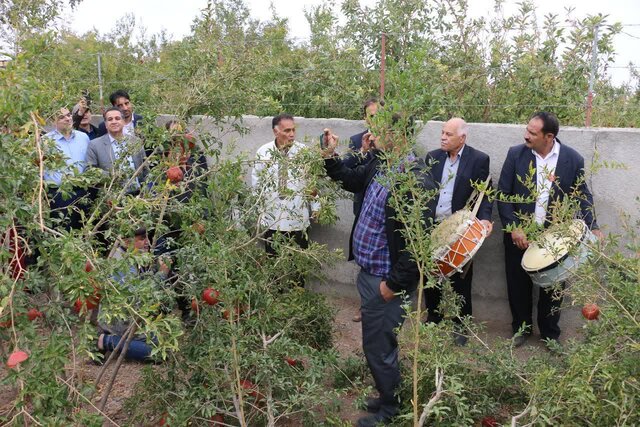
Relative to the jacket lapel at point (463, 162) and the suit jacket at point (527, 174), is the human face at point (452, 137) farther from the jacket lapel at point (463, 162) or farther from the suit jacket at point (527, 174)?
the suit jacket at point (527, 174)

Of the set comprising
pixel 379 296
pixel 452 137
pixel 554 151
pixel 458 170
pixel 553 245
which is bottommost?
pixel 379 296

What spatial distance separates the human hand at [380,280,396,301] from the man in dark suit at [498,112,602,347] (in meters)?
1.47

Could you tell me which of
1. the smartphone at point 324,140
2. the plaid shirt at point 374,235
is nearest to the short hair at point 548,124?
the plaid shirt at point 374,235

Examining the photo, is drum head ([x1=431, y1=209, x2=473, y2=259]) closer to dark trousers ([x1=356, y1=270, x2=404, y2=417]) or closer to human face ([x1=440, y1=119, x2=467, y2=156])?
dark trousers ([x1=356, y1=270, x2=404, y2=417])

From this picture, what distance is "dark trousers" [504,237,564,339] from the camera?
221 inches

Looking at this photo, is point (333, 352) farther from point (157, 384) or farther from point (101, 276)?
point (101, 276)

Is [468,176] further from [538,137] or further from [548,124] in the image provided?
[548,124]

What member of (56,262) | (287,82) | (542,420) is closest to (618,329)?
(542,420)

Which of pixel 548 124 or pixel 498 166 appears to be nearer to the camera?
pixel 548 124

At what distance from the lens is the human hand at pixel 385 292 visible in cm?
415

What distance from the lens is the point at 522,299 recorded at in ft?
18.7

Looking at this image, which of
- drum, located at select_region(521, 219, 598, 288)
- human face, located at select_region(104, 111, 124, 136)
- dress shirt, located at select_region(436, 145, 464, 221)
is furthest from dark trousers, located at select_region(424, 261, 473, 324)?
human face, located at select_region(104, 111, 124, 136)

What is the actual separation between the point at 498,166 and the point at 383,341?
2.34 m

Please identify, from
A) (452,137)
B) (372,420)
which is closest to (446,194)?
(452,137)
